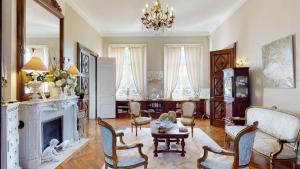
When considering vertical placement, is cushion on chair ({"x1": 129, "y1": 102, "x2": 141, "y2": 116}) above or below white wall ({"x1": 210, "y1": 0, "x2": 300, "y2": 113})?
below

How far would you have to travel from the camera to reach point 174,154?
15.6 feet

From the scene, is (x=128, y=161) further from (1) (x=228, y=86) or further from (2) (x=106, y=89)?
(2) (x=106, y=89)

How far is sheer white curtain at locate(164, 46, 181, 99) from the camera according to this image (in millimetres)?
10188

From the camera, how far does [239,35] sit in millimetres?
→ 6914

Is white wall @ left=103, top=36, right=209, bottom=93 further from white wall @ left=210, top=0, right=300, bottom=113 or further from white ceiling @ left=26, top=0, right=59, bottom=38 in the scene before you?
white ceiling @ left=26, top=0, right=59, bottom=38

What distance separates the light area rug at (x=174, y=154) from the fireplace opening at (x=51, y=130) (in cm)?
142

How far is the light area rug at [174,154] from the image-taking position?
4.13 metres

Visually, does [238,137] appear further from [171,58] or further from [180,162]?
[171,58]

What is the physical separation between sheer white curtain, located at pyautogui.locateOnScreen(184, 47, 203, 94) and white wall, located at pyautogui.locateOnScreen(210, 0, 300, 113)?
7.65ft

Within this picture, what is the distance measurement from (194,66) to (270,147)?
6834mm

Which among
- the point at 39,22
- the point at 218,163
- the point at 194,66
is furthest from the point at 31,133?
the point at 194,66

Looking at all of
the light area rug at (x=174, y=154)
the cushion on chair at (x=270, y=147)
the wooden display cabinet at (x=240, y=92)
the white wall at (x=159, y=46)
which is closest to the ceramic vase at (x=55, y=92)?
the light area rug at (x=174, y=154)

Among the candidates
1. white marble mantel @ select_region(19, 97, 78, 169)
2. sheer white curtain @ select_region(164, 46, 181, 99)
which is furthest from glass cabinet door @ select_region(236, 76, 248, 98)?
white marble mantel @ select_region(19, 97, 78, 169)

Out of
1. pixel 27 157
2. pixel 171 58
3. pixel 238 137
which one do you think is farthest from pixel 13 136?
pixel 171 58
